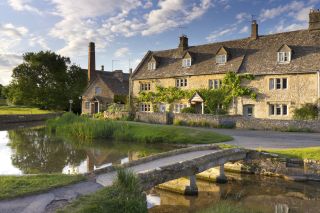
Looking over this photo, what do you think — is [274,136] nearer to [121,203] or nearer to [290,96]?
[290,96]

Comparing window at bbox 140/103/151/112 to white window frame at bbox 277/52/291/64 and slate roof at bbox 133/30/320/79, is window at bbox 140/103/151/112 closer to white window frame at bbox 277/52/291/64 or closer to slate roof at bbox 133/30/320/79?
slate roof at bbox 133/30/320/79

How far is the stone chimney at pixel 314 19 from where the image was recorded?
3538 centimetres

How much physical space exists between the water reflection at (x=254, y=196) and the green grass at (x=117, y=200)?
9.77ft

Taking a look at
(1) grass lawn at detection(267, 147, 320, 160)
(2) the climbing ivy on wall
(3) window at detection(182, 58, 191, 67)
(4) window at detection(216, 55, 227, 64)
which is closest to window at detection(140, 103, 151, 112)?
(2) the climbing ivy on wall

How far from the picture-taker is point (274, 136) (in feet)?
81.8

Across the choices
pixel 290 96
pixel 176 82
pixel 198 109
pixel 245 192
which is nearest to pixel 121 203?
pixel 245 192

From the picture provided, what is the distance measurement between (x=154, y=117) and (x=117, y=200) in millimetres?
28336

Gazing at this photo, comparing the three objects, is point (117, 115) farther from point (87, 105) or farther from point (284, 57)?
point (284, 57)

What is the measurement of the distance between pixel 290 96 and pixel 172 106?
14.9 m

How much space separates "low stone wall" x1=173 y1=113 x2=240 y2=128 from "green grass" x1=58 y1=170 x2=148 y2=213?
23.2 meters

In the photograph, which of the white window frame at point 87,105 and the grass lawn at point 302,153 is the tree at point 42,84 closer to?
the white window frame at point 87,105

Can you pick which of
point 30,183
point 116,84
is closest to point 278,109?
point 116,84

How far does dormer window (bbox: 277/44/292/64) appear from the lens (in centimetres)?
3436

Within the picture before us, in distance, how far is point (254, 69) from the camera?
118ft
